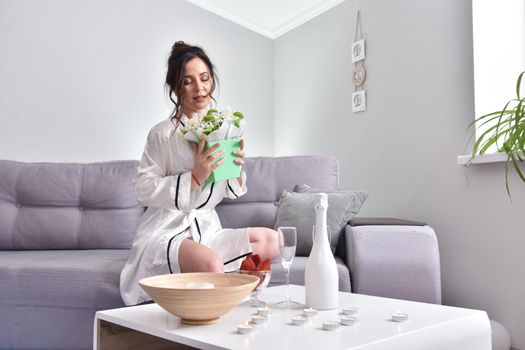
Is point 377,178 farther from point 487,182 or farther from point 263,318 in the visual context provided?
point 263,318

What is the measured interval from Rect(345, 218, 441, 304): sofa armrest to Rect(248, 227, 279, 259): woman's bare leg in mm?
348

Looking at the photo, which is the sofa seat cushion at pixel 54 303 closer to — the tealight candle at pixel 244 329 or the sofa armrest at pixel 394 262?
the sofa armrest at pixel 394 262

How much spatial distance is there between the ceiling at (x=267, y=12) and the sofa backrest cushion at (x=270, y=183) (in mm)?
1481

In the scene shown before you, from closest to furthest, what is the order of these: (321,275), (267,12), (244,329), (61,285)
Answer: (244,329), (321,275), (61,285), (267,12)

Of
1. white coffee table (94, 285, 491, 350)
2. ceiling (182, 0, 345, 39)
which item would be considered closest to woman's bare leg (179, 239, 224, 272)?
white coffee table (94, 285, 491, 350)

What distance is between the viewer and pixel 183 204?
6.19 feet

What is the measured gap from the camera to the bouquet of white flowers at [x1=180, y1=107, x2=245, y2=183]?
67.4 inches

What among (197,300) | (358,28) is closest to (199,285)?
(197,300)

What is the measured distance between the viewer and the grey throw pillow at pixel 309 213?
7.38 ft

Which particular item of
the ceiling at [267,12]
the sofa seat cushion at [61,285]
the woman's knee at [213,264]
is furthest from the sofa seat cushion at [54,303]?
the ceiling at [267,12]

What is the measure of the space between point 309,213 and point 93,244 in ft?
3.72

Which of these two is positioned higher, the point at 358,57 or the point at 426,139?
the point at 358,57

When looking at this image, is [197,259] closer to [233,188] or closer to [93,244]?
[233,188]

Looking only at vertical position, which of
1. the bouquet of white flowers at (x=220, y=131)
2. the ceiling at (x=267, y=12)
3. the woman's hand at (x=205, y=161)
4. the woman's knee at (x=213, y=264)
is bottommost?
the woman's knee at (x=213, y=264)
